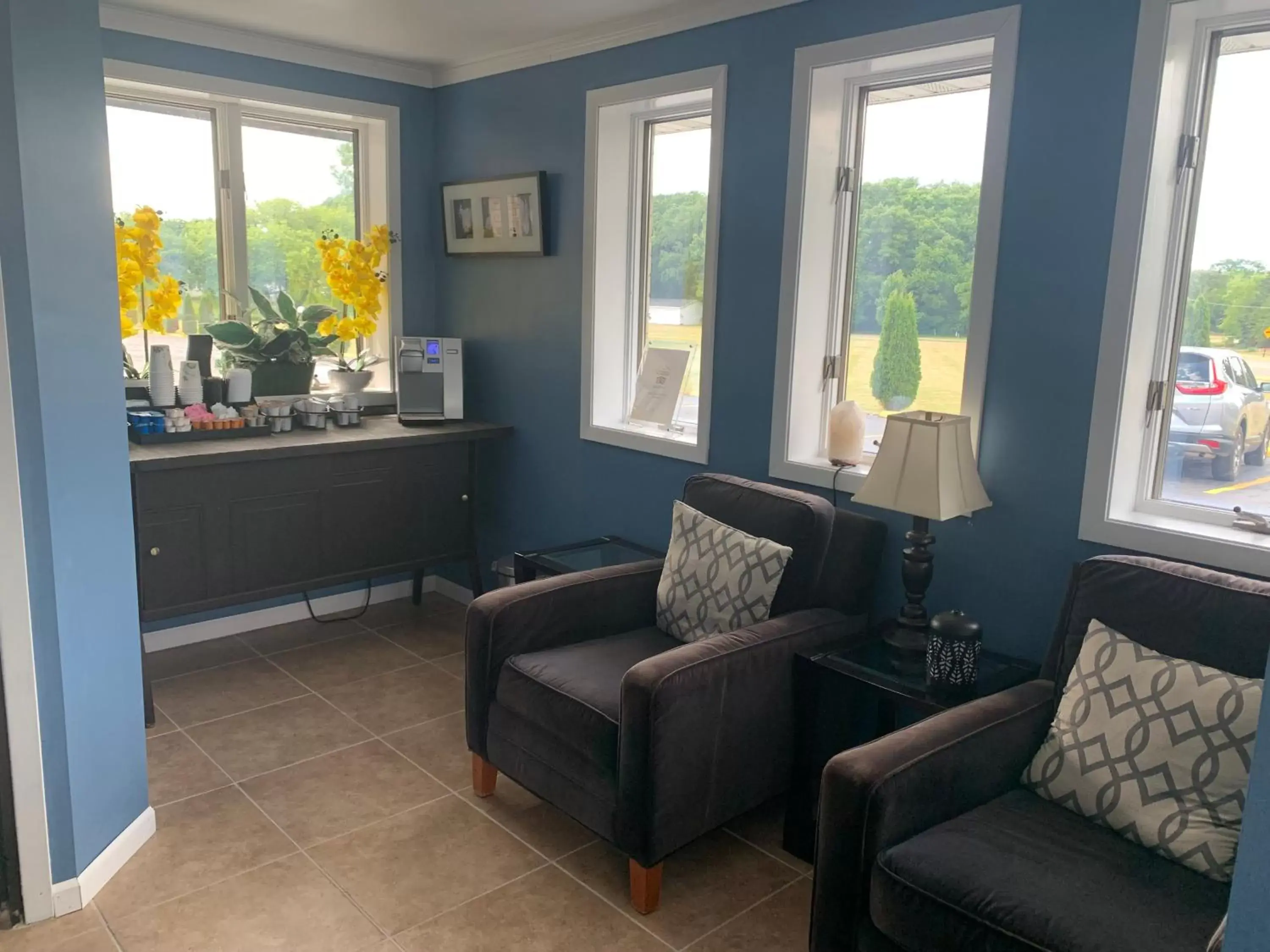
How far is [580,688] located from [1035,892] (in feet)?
3.74

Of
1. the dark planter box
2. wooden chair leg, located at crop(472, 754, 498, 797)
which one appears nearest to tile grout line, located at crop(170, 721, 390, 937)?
wooden chair leg, located at crop(472, 754, 498, 797)

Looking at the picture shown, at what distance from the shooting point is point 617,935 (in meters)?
2.20

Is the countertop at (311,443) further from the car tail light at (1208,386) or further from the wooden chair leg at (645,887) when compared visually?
the car tail light at (1208,386)

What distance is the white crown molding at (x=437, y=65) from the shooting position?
122 inches

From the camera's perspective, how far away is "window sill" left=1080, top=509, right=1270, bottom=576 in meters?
2.12

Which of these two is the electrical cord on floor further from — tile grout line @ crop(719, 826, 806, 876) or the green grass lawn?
the green grass lawn

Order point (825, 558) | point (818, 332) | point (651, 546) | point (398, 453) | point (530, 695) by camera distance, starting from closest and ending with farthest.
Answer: point (530, 695)
point (825, 558)
point (818, 332)
point (651, 546)
point (398, 453)

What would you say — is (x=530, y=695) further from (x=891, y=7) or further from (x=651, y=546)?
(x=891, y=7)

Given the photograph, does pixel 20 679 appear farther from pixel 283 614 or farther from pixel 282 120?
pixel 282 120

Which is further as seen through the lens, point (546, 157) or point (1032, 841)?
point (546, 157)

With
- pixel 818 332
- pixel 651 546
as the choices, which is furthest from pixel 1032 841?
pixel 651 546

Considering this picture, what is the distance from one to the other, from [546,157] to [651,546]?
1558mm

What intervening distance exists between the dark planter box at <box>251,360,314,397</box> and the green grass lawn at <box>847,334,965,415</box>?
7.31ft

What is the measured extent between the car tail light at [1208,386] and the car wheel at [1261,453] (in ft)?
0.24
